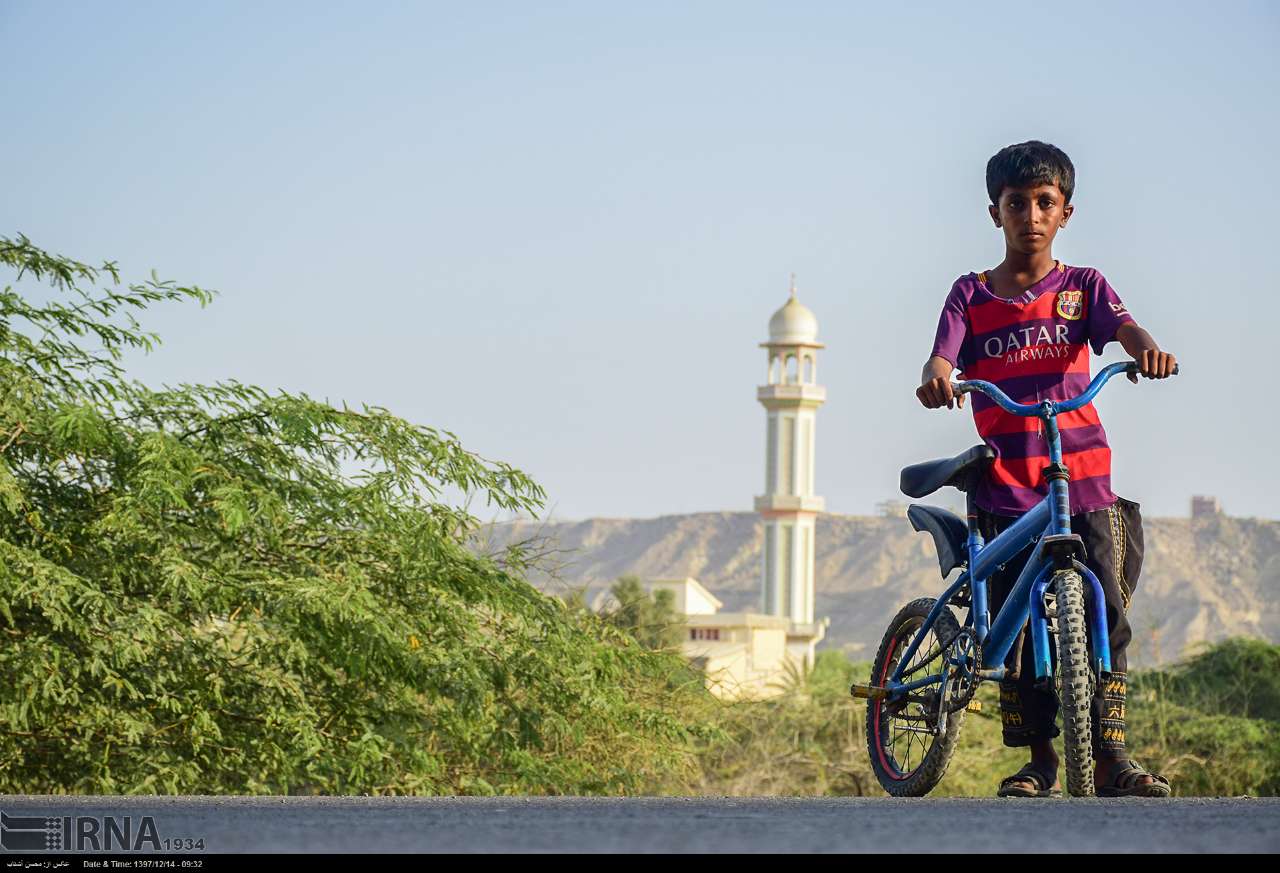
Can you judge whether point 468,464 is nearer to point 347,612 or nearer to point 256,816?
point 347,612

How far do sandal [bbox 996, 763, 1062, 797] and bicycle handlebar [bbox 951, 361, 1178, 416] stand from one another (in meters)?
0.91

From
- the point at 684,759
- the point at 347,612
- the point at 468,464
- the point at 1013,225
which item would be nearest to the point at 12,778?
the point at 347,612

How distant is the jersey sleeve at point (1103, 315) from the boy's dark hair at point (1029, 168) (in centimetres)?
30

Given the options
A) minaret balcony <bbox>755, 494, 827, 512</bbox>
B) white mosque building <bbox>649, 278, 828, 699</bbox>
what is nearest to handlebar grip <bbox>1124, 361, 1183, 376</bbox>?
white mosque building <bbox>649, 278, 828, 699</bbox>

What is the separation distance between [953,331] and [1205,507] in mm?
162308

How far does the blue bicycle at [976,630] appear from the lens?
4.14 m

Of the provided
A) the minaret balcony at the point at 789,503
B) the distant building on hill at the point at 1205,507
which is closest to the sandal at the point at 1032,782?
the minaret balcony at the point at 789,503

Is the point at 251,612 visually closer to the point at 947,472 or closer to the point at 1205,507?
the point at 947,472

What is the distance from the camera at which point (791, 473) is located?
81.2m

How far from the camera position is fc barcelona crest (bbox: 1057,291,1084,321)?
4617 millimetres

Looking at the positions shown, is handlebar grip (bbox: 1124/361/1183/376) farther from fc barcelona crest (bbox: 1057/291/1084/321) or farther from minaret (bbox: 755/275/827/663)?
minaret (bbox: 755/275/827/663)

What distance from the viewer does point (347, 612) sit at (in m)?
9.40

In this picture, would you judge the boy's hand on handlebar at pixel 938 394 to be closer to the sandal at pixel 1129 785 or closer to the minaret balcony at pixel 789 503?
the sandal at pixel 1129 785
